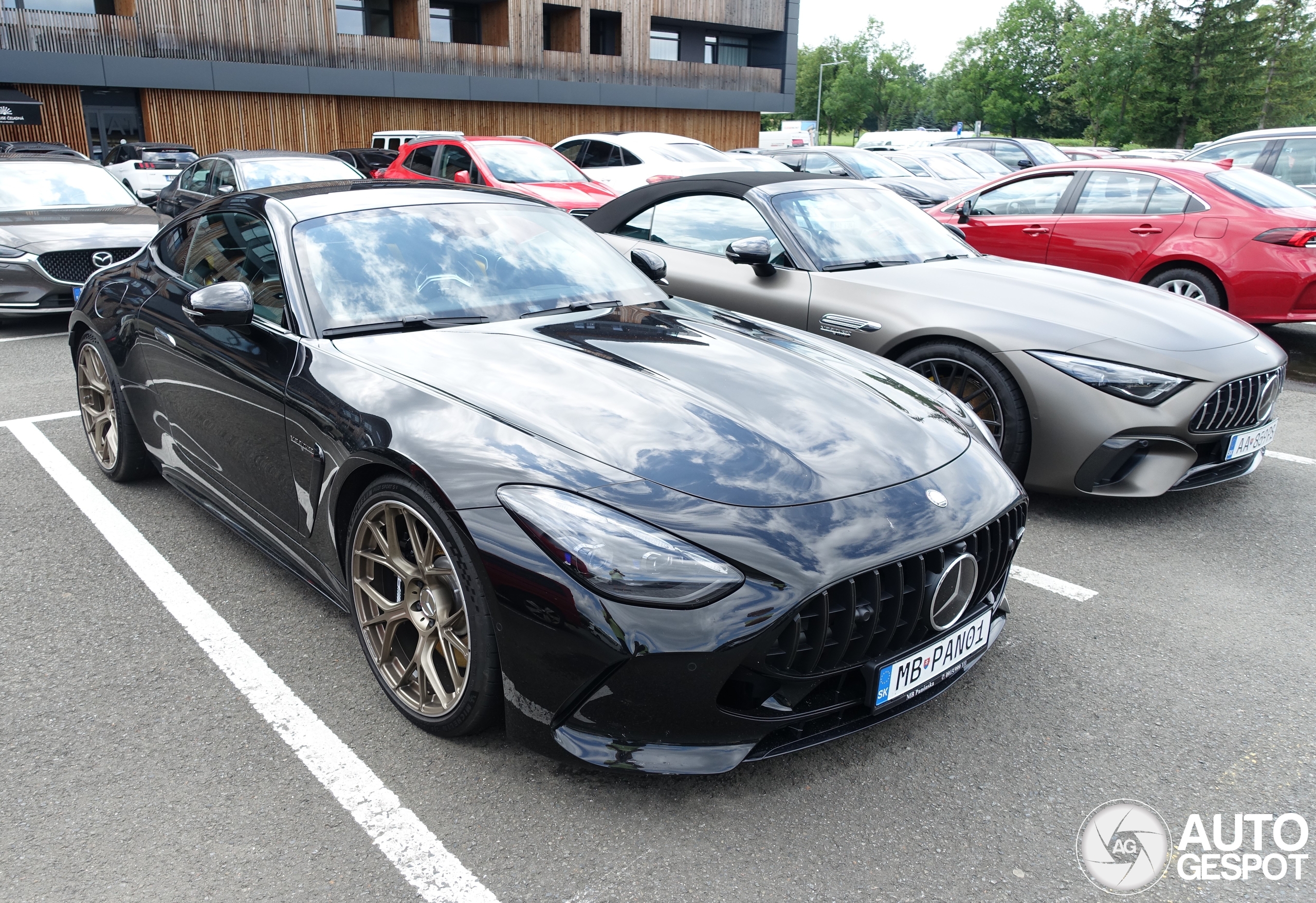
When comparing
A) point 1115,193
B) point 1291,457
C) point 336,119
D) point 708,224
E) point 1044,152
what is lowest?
point 1291,457

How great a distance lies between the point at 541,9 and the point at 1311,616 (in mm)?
32937

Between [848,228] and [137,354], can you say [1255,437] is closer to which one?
[848,228]

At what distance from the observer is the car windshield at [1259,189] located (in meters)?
7.71

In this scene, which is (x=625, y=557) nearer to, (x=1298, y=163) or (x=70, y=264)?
(x=70, y=264)

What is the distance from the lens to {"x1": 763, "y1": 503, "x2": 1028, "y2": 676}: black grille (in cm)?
227

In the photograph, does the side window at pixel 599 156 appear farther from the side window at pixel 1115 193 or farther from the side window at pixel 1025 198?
the side window at pixel 1115 193

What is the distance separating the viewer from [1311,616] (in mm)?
3533

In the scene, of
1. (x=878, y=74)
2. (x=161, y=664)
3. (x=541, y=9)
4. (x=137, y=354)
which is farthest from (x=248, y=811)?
(x=878, y=74)

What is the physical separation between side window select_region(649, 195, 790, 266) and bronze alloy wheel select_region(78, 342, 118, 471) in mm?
3223

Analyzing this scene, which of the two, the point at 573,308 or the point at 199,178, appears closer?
the point at 573,308

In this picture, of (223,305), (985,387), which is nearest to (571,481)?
(223,305)

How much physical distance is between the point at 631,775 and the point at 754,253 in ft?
10.5

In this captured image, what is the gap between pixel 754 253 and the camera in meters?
5.10

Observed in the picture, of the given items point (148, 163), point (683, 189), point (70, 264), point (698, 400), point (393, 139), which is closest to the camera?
point (698, 400)
